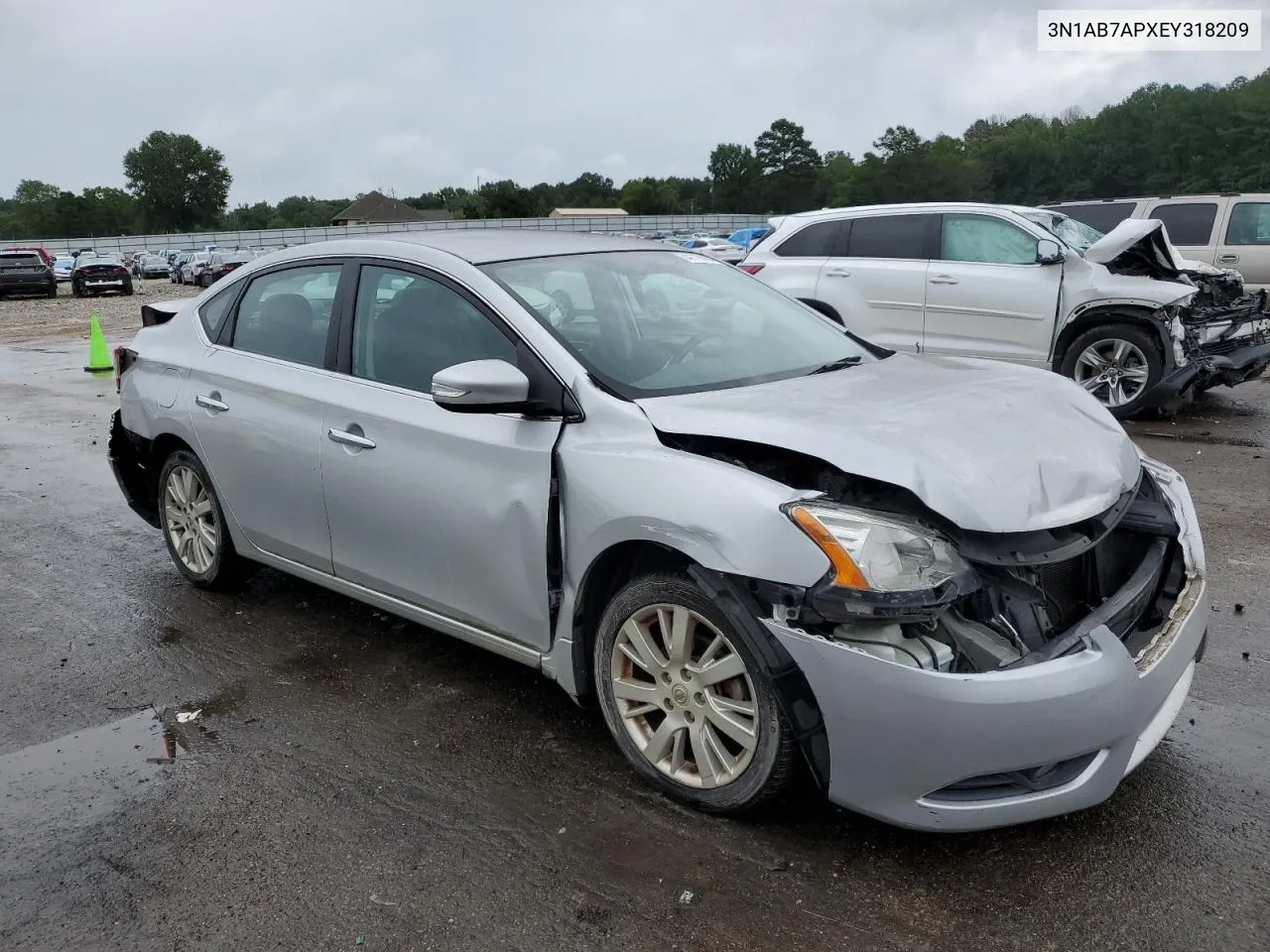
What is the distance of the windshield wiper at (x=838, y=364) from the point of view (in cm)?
383

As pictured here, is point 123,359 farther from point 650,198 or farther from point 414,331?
point 650,198

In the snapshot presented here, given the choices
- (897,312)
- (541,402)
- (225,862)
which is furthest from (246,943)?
(897,312)

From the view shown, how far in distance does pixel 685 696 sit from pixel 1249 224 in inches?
A: 503

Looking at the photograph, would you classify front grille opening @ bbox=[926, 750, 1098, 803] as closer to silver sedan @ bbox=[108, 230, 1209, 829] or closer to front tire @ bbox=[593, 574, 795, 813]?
silver sedan @ bbox=[108, 230, 1209, 829]

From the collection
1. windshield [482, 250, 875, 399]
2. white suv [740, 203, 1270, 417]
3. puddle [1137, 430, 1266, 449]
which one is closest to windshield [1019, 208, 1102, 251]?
white suv [740, 203, 1270, 417]

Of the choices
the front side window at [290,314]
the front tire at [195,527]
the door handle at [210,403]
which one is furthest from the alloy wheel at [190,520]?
the front side window at [290,314]

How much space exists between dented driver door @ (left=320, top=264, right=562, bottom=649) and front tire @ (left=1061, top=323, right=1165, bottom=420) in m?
6.71

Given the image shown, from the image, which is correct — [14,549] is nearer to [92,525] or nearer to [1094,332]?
[92,525]

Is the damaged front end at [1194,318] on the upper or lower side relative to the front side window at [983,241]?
lower

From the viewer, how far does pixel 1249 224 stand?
12.8 m

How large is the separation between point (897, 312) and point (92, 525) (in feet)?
22.6

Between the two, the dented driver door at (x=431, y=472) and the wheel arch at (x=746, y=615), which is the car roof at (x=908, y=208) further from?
the wheel arch at (x=746, y=615)

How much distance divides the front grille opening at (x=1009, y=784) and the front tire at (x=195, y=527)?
3558mm

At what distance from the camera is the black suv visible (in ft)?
108
